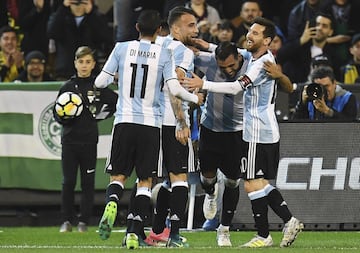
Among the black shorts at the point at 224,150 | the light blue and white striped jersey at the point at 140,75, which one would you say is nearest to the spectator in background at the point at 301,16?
the black shorts at the point at 224,150

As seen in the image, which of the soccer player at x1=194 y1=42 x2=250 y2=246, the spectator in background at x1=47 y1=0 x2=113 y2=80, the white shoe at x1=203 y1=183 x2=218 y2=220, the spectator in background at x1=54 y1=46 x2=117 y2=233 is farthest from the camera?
the spectator in background at x1=47 y1=0 x2=113 y2=80

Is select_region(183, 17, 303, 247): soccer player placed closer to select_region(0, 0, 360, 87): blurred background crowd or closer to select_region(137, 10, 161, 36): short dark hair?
select_region(137, 10, 161, 36): short dark hair

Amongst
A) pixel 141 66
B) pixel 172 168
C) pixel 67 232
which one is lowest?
pixel 67 232

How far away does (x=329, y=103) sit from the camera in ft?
48.4

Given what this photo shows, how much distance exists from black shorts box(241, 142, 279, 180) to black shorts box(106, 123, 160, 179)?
3.23 ft

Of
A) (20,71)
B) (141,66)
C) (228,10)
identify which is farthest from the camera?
(228,10)

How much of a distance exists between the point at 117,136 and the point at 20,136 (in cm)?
459

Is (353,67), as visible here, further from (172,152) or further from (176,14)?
(172,152)

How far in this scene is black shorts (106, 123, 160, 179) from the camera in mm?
11203

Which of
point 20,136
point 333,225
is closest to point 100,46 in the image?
point 20,136

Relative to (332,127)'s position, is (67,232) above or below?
below

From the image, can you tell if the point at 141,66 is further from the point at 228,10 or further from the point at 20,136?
the point at 228,10

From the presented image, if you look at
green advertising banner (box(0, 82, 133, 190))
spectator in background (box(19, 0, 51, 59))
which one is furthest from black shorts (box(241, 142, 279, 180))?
spectator in background (box(19, 0, 51, 59))

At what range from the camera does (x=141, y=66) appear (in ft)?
36.9
